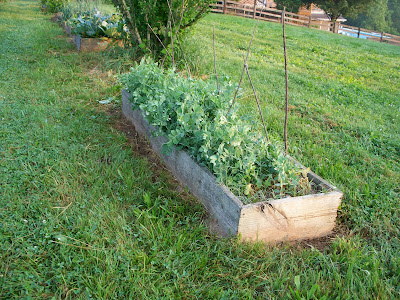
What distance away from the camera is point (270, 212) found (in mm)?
2156

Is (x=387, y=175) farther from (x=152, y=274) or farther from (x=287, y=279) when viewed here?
(x=152, y=274)

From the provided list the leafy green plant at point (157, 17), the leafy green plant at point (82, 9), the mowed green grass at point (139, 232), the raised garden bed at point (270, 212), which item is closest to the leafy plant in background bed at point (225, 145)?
the raised garden bed at point (270, 212)

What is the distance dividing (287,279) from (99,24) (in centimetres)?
699

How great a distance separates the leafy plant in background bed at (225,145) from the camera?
7.55 feet

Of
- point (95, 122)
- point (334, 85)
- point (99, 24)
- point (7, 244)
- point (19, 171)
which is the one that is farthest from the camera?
point (99, 24)

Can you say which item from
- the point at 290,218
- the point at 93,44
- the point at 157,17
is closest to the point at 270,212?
the point at 290,218

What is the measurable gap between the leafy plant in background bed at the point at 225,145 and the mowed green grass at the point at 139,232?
0.39 meters

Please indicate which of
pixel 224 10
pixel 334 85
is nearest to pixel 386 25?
pixel 224 10

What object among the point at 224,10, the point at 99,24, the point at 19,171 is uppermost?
the point at 224,10

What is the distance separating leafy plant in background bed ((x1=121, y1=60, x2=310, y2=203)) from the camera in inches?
90.7

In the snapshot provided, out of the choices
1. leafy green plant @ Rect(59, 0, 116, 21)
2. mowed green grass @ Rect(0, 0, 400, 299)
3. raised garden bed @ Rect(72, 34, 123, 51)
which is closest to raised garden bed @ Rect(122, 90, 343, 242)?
mowed green grass @ Rect(0, 0, 400, 299)

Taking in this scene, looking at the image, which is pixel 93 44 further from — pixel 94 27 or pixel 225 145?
pixel 225 145

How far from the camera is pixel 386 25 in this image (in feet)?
173

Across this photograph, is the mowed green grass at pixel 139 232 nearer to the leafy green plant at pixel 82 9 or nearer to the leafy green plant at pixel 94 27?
→ the leafy green plant at pixel 94 27
